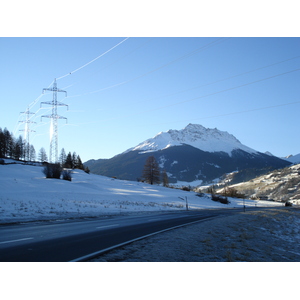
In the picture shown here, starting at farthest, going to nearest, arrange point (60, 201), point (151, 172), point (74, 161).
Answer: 1. point (74, 161)
2. point (151, 172)
3. point (60, 201)

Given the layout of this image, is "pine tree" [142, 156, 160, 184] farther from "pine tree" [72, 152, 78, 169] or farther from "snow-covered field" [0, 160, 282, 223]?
"pine tree" [72, 152, 78, 169]

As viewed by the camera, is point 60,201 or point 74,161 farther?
point 74,161

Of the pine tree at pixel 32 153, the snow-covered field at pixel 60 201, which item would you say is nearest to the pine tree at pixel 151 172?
the snow-covered field at pixel 60 201

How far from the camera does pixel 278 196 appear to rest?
18262cm

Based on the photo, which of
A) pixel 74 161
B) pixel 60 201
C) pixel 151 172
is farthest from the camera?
pixel 74 161

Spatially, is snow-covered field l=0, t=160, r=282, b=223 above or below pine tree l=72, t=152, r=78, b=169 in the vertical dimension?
below

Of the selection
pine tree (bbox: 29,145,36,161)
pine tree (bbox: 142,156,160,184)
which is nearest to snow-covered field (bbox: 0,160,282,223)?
pine tree (bbox: 142,156,160,184)

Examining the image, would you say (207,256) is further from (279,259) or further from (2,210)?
(2,210)

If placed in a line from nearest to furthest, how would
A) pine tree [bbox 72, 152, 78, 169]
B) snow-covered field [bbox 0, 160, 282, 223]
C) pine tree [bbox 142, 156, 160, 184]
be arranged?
snow-covered field [bbox 0, 160, 282, 223] < pine tree [bbox 142, 156, 160, 184] < pine tree [bbox 72, 152, 78, 169]

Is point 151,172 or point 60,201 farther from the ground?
point 151,172

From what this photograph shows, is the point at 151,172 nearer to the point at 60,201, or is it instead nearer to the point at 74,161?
the point at 74,161

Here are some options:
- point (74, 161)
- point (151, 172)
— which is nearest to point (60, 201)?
point (151, 172)

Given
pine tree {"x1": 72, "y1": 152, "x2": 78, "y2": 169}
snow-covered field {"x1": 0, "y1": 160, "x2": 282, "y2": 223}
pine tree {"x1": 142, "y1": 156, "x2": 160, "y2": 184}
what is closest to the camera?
snow-covered field {"x1": 0, "y1": 160, "x2": 282, "y2": 223}

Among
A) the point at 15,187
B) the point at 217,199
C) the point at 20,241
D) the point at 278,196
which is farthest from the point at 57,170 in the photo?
the point at 278,196
